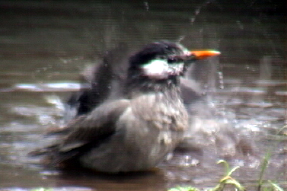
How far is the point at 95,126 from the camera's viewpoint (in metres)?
4.74

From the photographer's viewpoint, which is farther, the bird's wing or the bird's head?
the bird's head

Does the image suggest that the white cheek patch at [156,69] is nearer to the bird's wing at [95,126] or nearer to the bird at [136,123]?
the bird at [136,123]

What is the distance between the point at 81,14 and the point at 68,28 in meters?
0.78

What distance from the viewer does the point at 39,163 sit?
4930 millimetres

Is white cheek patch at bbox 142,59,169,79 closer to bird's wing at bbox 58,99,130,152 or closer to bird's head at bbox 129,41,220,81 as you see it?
bird's head at bbox 129,41,220,81

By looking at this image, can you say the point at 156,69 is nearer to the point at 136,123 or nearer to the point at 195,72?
the point at 136,123

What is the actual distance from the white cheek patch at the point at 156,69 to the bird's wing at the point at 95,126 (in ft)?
0.92

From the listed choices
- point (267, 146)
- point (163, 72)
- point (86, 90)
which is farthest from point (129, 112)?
point (267, 146)

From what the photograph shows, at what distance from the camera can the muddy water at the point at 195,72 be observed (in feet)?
15.6

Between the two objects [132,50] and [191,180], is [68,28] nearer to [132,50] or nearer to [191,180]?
[132,50]

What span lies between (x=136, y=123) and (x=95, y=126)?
33 centimetres

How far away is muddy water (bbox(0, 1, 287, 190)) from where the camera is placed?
15.6ft

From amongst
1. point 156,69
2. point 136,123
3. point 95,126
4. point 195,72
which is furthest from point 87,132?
point 195,72

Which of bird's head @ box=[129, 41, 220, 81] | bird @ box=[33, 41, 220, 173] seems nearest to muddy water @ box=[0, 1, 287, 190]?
bird @ box=[33, 41, 220, 173]
